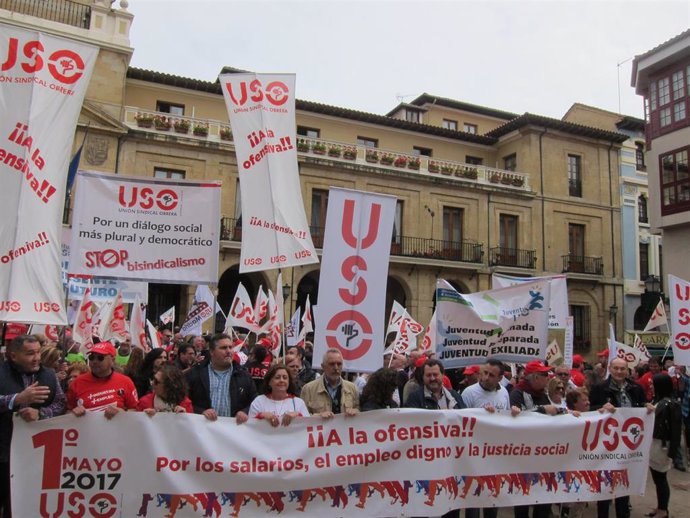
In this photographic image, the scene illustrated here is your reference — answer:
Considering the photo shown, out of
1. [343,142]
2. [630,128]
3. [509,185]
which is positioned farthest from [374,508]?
[630,128]

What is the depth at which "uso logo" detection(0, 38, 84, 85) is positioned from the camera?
571 centimetres

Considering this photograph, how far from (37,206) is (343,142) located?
2358 cm

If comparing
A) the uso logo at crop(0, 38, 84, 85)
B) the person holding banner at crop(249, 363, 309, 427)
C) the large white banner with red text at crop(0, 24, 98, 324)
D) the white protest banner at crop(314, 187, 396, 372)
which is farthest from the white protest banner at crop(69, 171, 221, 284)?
the person holding banner at crop(249, 363, 309, 427)

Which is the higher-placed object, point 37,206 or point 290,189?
point 290,189

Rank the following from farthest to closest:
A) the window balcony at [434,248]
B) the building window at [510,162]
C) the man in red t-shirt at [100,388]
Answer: the building window at [510,162] → the window balcony at [434,248] → the man in red t-shirt at [100,388]

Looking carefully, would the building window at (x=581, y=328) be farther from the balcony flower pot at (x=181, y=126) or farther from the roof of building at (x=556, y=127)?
the balcony flower pot at (x=181, y=126)

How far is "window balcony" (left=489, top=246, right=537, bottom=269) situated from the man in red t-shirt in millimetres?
25845

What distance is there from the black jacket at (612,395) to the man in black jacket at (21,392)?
5265 mm

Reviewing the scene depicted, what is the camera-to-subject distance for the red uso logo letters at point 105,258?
6743 millimetres

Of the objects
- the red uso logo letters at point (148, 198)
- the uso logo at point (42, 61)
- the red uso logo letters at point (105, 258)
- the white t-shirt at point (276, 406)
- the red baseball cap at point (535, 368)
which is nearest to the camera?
the white t-shirt at point (276, 406)

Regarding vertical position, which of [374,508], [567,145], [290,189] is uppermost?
[567,145]

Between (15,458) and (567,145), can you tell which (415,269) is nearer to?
(567,145)

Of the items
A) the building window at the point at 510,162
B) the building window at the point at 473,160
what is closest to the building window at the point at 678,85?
the building window at the point at 510,162

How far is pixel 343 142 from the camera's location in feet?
93.2
